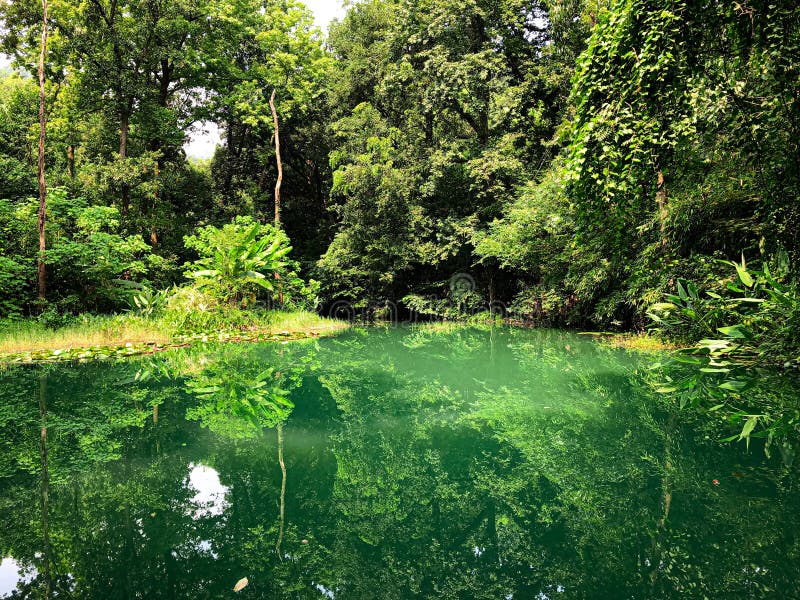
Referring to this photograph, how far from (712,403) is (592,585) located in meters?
2.97

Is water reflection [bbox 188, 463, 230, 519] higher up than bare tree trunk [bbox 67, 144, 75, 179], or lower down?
lower down

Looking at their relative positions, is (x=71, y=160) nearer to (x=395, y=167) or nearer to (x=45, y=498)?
(x=395, y=167)

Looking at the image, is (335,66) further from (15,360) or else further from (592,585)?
(592,585)

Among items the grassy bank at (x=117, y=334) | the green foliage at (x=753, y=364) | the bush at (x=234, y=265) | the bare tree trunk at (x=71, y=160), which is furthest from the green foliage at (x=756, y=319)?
the bare tree trunk at (x=71, y=160)

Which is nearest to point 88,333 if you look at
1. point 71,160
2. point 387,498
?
point 387,498

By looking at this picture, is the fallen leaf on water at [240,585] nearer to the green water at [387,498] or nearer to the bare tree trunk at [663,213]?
the green water at [387,498]

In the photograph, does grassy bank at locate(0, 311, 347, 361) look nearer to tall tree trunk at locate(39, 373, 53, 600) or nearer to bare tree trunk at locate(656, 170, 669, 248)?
tall tree trunk at locate(39, 373, 53, 600)

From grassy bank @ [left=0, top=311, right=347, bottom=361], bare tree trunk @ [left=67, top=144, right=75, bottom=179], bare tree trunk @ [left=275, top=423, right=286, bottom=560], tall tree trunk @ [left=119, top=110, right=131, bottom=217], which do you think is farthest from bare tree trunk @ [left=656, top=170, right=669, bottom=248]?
bare tree trunk @ [left=67, top=144, right=75, bottom=179]

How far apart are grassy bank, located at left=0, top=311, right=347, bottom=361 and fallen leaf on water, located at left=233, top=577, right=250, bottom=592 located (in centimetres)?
646

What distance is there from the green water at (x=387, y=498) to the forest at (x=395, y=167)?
1.72m

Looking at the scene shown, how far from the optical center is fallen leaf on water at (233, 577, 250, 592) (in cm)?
165

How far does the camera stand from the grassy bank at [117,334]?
22.9ft

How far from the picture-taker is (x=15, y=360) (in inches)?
248

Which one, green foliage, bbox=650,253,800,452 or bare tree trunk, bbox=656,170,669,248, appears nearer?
green foliage, bbox=650,253,800,452
